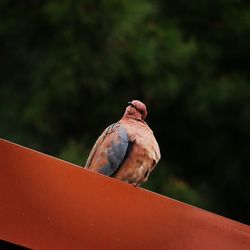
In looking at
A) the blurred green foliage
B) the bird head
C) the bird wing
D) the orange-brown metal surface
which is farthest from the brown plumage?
the blurred green foliage

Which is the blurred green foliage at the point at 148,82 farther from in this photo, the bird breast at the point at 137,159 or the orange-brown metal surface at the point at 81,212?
the orange-brown metal surface at the point at 81,212

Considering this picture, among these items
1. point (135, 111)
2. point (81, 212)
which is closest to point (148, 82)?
point (135, 111)

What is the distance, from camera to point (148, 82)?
23.3ft

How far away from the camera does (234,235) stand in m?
2.18

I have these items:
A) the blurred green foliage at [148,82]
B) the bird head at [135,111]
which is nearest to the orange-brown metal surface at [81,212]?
the bird head at [135,111]

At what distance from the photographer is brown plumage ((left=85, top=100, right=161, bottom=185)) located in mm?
3021

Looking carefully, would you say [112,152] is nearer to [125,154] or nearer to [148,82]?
[125,154]

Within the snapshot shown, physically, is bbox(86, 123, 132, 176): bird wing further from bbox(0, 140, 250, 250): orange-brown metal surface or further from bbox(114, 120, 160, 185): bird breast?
bbox(0, 140, 250, 250): orange-brown metal surface

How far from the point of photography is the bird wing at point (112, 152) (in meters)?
3.01

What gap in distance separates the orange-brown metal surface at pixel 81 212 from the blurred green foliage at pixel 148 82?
4090 millimetres

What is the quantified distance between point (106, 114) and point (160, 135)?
2.44ft

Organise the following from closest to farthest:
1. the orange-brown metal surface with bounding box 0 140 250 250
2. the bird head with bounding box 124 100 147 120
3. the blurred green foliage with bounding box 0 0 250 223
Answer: the orange-brown metal surface with bounding box 0 140 250 250 → the bird head with bounding box 124 100 147 120 → the blurred green foliage with bounding box 0 0 250 223

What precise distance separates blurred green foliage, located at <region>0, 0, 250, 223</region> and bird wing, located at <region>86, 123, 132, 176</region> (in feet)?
10.2

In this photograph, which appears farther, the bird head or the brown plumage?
the bird head
